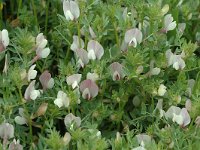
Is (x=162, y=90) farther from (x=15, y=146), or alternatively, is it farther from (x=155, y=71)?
(x=15, y=146)

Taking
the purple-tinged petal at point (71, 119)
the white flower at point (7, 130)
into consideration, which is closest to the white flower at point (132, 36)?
the purple-tinged petal at point (71, 119)

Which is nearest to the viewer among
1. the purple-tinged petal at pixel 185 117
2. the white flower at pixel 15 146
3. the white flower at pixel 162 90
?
the white flower at pixel 15 146

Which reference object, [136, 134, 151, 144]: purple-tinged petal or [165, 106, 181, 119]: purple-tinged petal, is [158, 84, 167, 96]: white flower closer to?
[165, 106, 181, 119]: purple-tinged petal

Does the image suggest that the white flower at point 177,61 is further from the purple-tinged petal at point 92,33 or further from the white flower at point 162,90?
the purple-tinged petal at point 92,33

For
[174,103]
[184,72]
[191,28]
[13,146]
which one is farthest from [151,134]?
[191,28]

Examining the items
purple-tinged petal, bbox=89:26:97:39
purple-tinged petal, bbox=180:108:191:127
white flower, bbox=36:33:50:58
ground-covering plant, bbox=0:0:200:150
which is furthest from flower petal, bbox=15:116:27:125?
purple-tinged petal, bbox=180:108:191:127

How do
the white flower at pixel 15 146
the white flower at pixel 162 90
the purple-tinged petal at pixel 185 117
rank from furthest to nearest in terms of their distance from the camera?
the white flower at pixel 162 90 < the purple-tinged petal at pixel 185 117 < the white flower at pixel 15 146

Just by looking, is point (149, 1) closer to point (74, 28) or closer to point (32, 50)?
point (74, 28)
